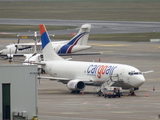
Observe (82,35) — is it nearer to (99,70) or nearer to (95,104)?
(99,70)

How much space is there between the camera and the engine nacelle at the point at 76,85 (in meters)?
47.4

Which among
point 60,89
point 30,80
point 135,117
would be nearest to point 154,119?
point 135,117

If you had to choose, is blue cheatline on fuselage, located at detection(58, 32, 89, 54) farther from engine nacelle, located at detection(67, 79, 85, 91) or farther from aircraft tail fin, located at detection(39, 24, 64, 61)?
engine nacelle, located at detection(67, 79, 85, 91)

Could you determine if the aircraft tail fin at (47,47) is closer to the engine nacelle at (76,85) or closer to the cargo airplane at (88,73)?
the cargo airplane at (88,73)

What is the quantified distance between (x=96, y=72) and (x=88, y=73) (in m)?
1.16

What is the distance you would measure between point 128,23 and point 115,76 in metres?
117

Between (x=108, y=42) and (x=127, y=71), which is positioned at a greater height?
(x=108, y=42)

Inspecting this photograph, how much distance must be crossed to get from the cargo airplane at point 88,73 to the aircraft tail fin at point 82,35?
24.0m

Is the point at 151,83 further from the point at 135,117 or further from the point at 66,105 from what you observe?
the point at 135,117

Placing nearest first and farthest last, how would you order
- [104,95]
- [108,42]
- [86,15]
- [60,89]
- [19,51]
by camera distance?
[104,95] < [60,89] < [19,51] < [108,42] < [86,15]

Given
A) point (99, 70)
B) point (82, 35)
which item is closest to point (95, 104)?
point (99, 70)

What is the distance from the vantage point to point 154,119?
3206 cm

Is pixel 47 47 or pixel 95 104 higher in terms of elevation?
pixel 47 47

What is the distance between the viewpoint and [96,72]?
156 feet
